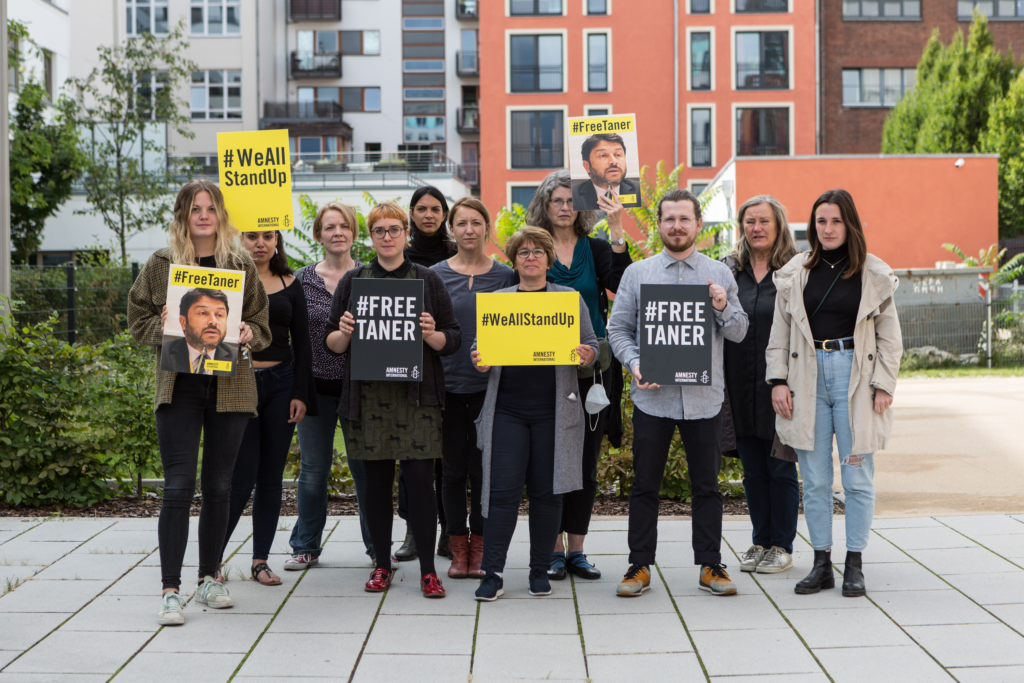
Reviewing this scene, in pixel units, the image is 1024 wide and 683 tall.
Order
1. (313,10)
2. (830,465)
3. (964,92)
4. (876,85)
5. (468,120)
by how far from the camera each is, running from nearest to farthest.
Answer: (830,465)
(964,92)
(876,85)
(313,10)
(468,120)

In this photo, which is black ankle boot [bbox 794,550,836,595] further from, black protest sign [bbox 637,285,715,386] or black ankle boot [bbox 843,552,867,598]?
black protest sign [bbox 637,285,715,386]

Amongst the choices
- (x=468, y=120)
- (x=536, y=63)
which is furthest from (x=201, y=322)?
(x=468, y=120)

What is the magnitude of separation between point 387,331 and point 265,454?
105 centimetres

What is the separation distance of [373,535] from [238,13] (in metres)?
48.1

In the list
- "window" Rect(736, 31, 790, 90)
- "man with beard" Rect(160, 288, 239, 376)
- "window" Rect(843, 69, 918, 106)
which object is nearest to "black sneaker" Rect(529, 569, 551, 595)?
"man with beard" Rect(160, 288, 239, 376)

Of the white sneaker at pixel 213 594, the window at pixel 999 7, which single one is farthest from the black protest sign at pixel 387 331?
the window at pixel 999 7

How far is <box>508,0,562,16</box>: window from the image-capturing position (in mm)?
43719

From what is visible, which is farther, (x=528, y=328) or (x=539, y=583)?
(x=539, y=583)

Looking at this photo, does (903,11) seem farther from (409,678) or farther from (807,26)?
(409,678)

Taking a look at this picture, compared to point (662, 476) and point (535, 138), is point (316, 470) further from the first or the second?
point (535, 138)

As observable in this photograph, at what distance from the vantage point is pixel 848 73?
44906 millimetres

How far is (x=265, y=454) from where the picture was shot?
208 inches

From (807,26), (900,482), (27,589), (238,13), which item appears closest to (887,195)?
(807,26)

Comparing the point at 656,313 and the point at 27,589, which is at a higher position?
the point at 656,313
